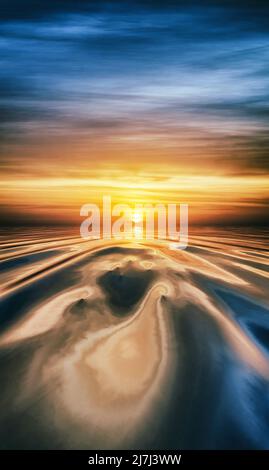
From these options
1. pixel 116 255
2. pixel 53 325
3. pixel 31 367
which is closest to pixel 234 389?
pixel 31 367

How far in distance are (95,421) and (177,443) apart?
299mm

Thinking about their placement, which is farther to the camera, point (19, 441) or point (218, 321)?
point (218, 321)

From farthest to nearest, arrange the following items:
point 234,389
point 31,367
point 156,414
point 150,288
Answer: point 150,288, point 31,367, point 234,389, point 156,414

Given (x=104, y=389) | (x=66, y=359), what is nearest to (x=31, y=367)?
(x=66, y=359)

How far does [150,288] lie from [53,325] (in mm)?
857

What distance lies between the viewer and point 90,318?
1.89 m

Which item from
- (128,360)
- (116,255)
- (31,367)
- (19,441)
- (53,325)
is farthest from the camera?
(116,255)

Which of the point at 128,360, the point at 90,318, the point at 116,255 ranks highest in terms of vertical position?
the point at 116,255

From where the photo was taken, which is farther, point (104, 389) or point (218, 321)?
point (218, 321)

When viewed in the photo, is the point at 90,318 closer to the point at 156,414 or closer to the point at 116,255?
the point at 156,414

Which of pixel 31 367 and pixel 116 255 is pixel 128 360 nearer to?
pixel 31 367

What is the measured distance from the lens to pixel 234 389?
1.28 m

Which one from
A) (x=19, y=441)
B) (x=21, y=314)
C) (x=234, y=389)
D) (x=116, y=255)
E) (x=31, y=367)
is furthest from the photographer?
(x=116, y=255)

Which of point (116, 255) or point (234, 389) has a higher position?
point (116, 255)
